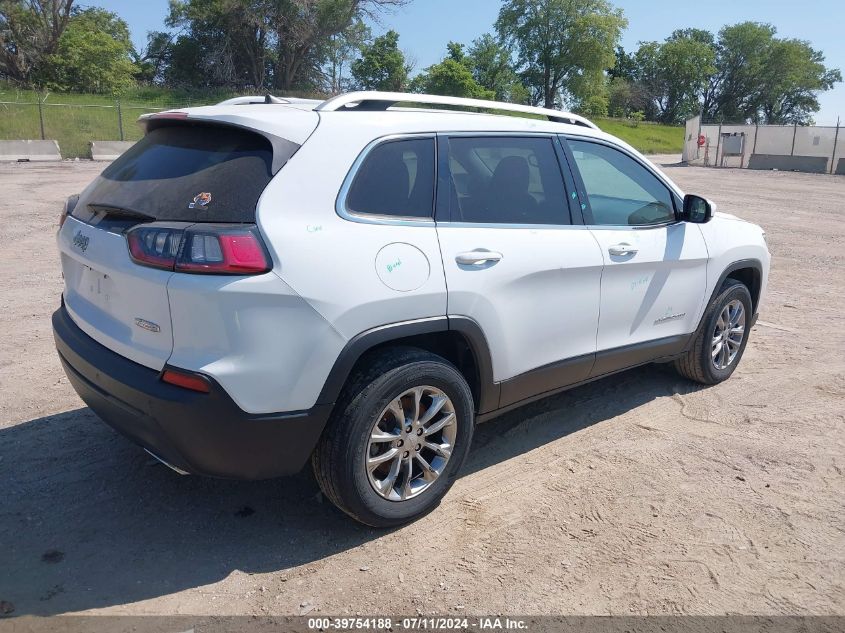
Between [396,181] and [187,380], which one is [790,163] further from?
[187,380]

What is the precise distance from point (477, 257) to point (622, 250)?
1.18 meters

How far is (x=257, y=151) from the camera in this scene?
3.00 meters

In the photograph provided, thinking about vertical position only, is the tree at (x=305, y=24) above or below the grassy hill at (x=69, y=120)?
above

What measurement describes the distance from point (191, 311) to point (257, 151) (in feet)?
2.47

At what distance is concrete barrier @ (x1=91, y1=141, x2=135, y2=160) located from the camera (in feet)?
88.6

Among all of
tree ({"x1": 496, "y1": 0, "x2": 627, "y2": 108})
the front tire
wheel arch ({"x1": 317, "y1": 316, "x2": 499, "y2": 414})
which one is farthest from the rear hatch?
tree ({"x1": 496, "y1": 0, "x2": 627, "y2": 108})

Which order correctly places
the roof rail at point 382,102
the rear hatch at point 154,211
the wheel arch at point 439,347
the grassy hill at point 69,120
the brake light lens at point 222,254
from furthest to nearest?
1. the grassy hill at point 69,120
2. the roof rail at point 382,102
3. the wheel arch at point 439,347
4. the rear hatch at point 154,211
5. the brake light lens at point 222,254

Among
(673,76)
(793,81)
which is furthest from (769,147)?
(793,81)

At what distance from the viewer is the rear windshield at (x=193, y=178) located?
286 cm

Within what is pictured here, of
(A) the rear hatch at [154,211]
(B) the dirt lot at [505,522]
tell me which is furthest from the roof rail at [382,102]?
(B) the dirt lot at [505,522]

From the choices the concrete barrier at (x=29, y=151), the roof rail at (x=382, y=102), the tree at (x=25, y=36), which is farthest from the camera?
the tree at (x=25, y=36)

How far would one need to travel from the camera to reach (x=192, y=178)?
299cm

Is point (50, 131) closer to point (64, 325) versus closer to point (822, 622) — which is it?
point (64, 325)

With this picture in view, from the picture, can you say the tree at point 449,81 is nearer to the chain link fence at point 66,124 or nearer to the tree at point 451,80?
the tree at point 451,80
